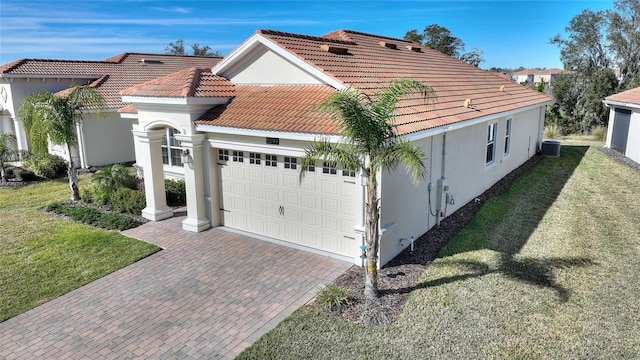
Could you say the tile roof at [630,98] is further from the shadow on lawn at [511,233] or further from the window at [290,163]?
the window at [290,163]

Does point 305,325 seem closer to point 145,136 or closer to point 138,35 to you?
point 145,136

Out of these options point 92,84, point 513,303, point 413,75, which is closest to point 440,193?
point 513,303

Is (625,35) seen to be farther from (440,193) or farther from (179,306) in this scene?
(179,306)

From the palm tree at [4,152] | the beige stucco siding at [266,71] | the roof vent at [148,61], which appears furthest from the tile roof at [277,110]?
the roof vent at [148,61]

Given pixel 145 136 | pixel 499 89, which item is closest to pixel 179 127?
pixel 145 136

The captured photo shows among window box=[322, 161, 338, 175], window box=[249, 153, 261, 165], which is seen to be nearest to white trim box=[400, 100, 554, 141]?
window box=[322, 161, 338, 175]
